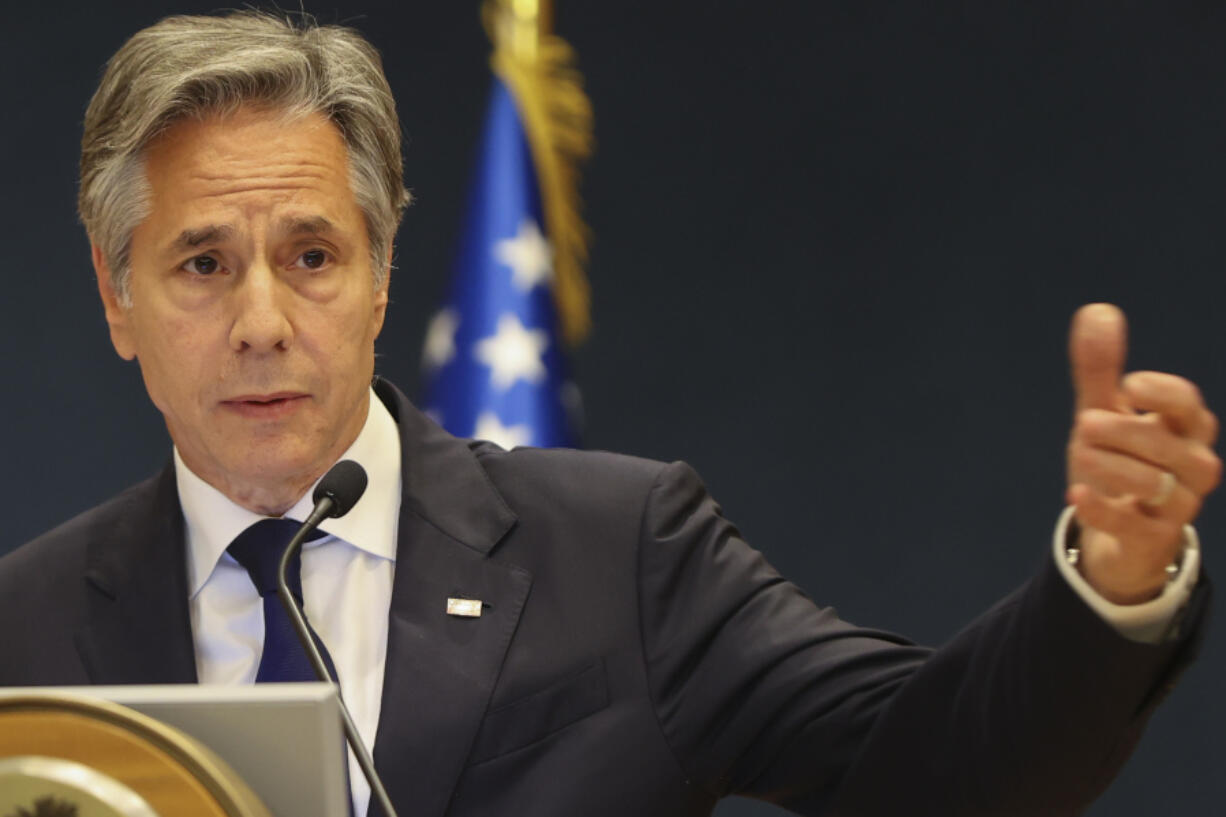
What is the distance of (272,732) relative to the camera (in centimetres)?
103

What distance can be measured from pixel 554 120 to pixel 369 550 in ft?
8.14

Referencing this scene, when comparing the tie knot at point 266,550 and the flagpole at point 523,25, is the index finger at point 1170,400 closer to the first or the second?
the tie knot at point 266,550

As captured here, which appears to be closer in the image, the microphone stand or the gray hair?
the microphone stand

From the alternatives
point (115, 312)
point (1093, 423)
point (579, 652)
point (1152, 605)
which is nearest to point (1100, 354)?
point (1093, 423)

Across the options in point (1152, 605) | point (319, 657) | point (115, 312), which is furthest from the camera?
point (115, 312)

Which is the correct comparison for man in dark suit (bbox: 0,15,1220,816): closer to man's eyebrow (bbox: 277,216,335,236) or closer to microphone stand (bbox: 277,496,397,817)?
man's eyebrow (bbox: 277,216,335,236)

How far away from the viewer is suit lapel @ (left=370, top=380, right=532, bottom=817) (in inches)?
63.1

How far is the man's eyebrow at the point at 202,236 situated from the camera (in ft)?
5.61

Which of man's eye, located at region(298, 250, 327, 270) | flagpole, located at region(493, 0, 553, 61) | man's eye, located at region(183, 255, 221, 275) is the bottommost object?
man's eye, located at region(183, 255, 221, 275)

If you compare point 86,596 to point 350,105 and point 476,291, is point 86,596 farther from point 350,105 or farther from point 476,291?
point 476,291

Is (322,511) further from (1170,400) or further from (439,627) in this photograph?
(1170,400)

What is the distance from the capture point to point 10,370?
3992mm

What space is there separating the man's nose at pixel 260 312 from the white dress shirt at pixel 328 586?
184mm

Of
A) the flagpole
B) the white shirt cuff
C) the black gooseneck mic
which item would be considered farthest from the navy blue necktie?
the flagpole
